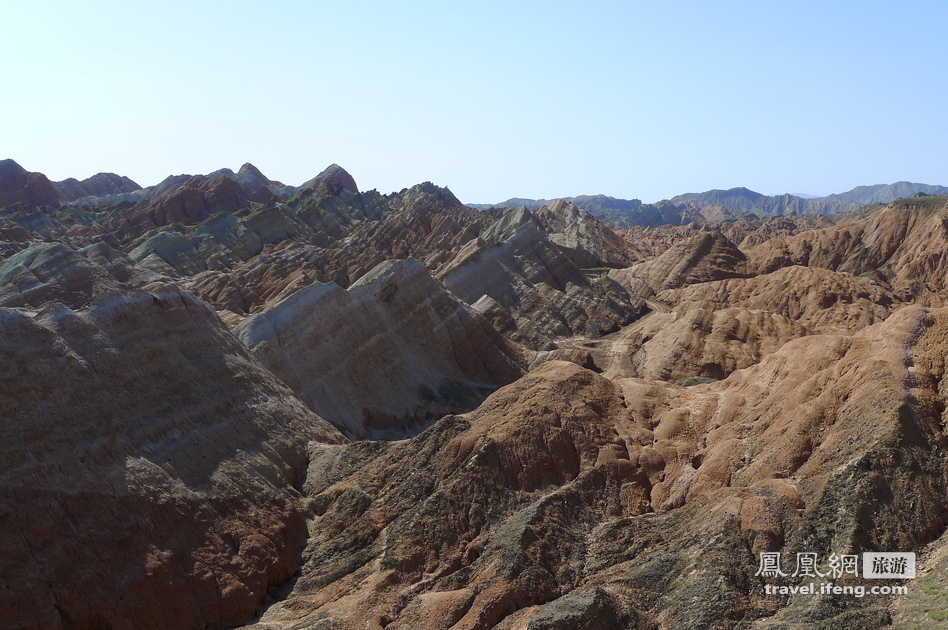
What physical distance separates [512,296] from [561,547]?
175ft

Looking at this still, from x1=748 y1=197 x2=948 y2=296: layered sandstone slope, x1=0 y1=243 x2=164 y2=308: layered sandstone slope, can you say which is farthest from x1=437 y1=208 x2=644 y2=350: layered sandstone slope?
x1=0 y1=243 x2=164 y2=308: layered sandstone slope

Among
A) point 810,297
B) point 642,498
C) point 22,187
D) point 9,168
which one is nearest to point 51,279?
point 642,498

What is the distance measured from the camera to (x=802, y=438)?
21531 mm

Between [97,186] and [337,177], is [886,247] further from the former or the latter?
[97,186]

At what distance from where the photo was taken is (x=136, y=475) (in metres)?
23.7

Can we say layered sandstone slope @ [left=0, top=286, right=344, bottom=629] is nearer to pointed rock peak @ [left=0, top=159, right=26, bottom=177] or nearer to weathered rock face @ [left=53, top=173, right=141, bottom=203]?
pointed rock peak @ [left=0, top=159, right=26, bottom=177]

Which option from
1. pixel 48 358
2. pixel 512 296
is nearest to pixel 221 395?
pixel 48 358

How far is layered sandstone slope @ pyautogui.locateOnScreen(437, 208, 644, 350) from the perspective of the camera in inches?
2694

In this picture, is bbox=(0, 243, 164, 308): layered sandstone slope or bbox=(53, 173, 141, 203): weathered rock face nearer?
bbox=(0, 243, 164, 308): layered sandstone slope

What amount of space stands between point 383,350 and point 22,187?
13172 cm

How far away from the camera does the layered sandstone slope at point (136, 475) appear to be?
20.5 metres

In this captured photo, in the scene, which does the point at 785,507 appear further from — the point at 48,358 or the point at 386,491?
the point at 48,358

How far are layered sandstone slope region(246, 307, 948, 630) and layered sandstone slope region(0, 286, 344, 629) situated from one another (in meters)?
2.53

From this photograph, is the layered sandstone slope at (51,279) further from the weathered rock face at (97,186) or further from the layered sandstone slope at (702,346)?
the weathered rock face at (97,186)
